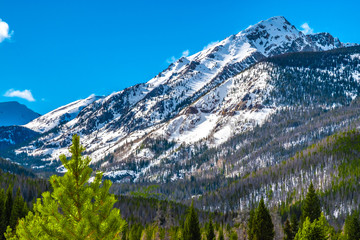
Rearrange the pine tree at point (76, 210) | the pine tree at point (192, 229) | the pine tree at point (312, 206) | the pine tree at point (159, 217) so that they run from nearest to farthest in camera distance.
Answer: the pine tree at point (76, 210)
the pine tree at point (192, 229)
the pine tree at point (312, 206)
the pine tree at point (159, 217)

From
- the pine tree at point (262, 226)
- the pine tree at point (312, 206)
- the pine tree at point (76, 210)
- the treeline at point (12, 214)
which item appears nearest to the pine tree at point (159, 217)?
the treeline at point (12, 214)

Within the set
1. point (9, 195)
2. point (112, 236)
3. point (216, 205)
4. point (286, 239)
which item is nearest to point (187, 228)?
point (286, 239)

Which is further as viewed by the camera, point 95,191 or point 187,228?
point 187,228

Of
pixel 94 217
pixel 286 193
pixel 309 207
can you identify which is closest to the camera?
pixel 94 217

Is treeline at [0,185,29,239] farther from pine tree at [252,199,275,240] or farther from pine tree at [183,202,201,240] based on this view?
pine tree at [252,199,275,240]

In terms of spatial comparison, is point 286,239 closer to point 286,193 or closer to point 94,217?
point 94,217

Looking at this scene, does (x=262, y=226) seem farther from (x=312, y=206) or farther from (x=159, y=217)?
(x=159, y=217)

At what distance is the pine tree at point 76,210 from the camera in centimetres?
1066

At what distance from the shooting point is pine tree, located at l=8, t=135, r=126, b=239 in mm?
10664

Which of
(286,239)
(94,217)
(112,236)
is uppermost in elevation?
(94,217)

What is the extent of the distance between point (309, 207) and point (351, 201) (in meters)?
122

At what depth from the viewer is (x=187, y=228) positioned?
4441 cm

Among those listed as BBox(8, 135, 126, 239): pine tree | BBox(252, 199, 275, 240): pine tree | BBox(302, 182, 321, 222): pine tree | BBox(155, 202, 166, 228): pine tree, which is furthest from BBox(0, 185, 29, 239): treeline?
BBox(302, 182, 321, 222): pine tree

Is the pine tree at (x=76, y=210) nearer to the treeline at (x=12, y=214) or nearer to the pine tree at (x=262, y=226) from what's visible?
the pine tree at (x=262, y=226)
